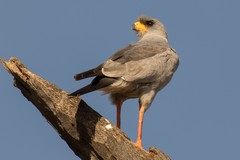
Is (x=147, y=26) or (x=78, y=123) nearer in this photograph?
(x=78, y=123)

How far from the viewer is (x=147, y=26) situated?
9914 millimetres

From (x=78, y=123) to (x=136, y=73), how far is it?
1.19 meters

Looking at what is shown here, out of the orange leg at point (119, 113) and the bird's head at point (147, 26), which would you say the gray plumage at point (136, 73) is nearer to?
the orange leg at point (119, 113)

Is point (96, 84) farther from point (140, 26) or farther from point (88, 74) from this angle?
point (140, 26)

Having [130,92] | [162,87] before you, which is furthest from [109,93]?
[162,87]

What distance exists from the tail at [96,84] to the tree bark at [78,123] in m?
0.34

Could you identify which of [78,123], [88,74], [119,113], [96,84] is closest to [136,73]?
[96,84]

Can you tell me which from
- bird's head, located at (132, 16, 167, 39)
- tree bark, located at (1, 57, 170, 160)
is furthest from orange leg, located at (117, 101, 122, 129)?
bird's head, located at (132, 16, 167, 39)

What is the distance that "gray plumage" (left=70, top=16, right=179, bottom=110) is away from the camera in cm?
760

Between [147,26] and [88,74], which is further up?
[147,26]

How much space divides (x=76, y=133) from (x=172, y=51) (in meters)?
2.29

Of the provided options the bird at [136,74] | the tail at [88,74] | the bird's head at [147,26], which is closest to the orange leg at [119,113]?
the bird at [136,74]

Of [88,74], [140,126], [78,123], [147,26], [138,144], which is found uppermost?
[147,26]

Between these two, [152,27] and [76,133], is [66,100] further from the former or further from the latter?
[152,27]
